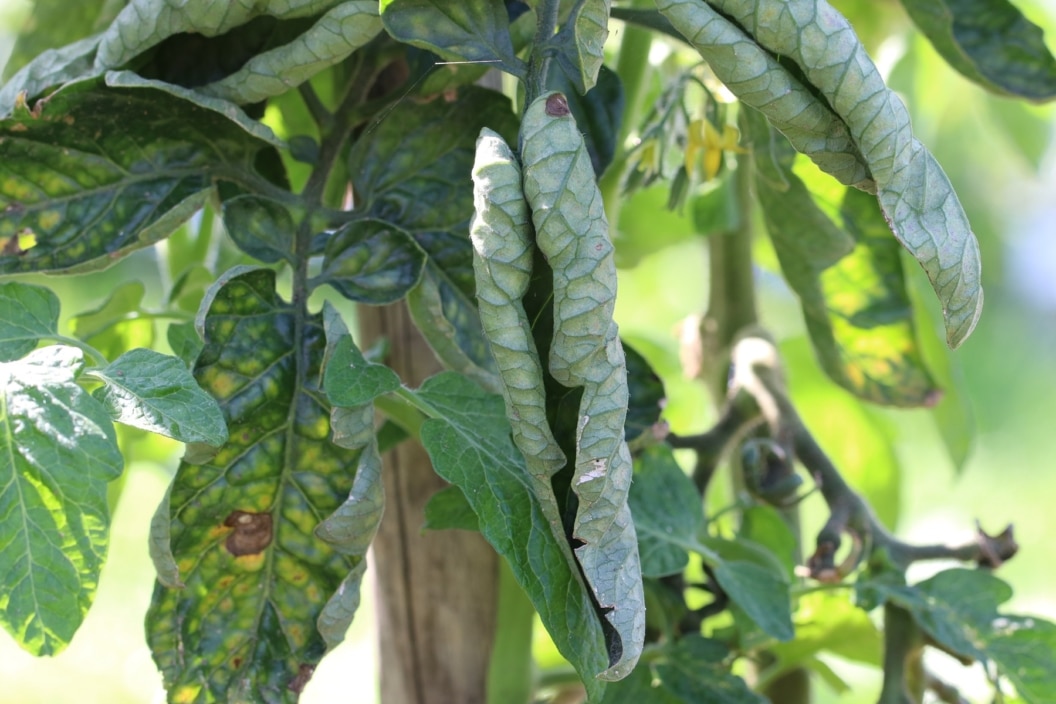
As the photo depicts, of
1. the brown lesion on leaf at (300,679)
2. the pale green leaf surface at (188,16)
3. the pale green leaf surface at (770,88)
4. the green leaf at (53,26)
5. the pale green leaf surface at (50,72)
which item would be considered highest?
the green leaf at (53,26)

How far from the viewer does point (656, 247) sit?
0.99m

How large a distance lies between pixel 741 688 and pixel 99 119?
1.59 feet

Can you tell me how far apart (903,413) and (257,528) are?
1.87 m

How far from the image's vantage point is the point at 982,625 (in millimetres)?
708

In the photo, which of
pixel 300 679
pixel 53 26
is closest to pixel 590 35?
pixel 300 679

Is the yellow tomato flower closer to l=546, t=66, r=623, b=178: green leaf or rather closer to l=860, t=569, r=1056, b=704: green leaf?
l=546, t=66, r=623, b=178: green leaf

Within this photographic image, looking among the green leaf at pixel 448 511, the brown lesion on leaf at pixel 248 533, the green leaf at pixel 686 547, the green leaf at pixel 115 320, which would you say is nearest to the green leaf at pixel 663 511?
the green leaf at pixel 686 547

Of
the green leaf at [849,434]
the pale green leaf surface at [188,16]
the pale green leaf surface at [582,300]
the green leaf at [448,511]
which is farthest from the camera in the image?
the green leaf at [849,434]

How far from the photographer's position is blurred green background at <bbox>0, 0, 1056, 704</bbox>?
105 centimetres

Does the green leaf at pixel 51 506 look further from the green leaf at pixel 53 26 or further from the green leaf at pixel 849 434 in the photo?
the green leaf at pixel 849 434

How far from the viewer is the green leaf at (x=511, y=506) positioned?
0.45m

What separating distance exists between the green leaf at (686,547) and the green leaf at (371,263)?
221mm

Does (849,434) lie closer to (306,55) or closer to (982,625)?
(982,625)

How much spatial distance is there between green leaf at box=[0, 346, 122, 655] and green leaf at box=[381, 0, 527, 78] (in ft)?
0.66
